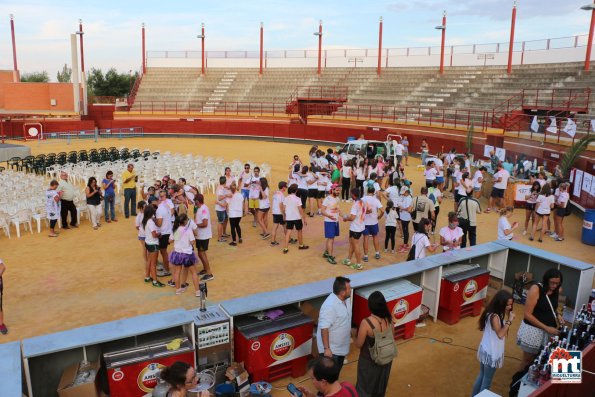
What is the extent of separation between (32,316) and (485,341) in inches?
295

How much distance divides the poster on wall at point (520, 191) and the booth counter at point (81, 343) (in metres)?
14.6

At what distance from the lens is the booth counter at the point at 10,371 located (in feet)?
15.2

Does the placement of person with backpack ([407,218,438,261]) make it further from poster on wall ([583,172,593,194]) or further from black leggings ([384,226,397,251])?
poster on wall ([583,172,593,194])

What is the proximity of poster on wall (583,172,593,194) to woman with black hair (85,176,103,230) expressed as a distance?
15.0 m

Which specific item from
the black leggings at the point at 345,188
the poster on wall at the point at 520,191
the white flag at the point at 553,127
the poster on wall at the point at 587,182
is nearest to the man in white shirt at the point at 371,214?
the black leggings at the point at 345,188

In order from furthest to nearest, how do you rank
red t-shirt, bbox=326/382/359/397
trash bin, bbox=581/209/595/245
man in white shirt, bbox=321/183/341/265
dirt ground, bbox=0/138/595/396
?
trash bin, bbox=581/209/595/245 → man in white shirt, bbox=321/183/341/265 → dirt ground, bbox=0/138/595/396 → red t-shirt, bbox=326/382/359/397

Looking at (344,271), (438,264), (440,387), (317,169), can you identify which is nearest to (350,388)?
(440,387)

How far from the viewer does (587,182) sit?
1616cm

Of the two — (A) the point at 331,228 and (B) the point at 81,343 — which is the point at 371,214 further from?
(B) the point at 81,343

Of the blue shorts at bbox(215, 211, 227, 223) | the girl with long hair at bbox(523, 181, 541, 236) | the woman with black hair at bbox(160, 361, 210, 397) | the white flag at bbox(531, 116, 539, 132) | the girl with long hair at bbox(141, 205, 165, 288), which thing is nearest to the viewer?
the woman with black hair at bbox(160, 361, 210, 397)

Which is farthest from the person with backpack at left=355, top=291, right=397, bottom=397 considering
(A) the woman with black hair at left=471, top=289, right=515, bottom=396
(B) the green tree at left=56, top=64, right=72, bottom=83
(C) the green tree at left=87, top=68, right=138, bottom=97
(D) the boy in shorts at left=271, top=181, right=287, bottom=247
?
(B) the green tree at left=56, top=64, right=72, bottom=83

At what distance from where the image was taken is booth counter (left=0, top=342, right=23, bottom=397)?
4.63 metres

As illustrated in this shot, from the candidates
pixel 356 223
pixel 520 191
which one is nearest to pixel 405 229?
pixel 356 223

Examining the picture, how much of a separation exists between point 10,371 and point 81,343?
0.81 m
